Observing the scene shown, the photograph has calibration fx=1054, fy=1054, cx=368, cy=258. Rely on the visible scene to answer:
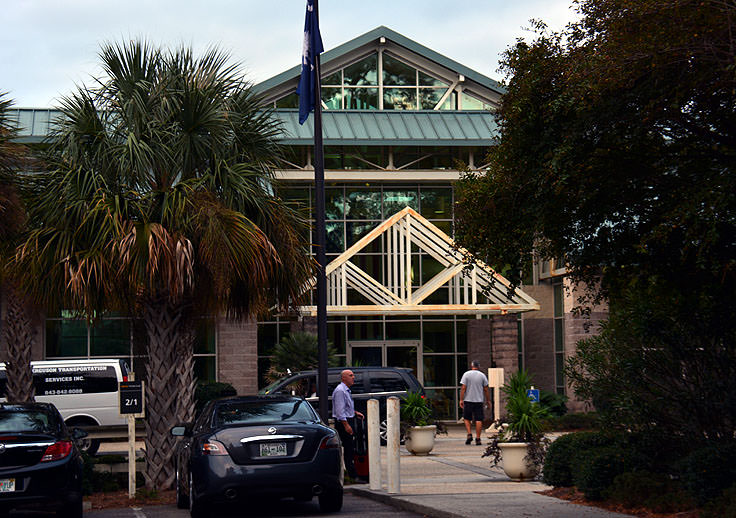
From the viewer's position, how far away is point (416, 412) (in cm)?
2170

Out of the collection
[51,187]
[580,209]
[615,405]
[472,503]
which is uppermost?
[51,187]

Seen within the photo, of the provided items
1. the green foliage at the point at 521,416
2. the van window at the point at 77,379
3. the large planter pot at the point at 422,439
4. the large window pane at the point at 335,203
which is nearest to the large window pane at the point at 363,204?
the large window pane at the point at 335,203

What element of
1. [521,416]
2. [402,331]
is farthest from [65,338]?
[521,416]

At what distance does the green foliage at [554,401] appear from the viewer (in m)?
31.3

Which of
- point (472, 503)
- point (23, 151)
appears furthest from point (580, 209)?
point (23, 151)

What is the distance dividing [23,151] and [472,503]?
29.5ft

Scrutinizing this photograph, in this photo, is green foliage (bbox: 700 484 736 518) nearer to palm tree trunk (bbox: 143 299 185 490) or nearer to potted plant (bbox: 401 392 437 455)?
palm tree trunk (bbox: 143 299 185 490)

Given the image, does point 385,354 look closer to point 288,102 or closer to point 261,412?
point 288,102

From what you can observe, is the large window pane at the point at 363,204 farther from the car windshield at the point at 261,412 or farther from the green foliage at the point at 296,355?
the car windshield at the point at 261,412

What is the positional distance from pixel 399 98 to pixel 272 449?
24723 mm

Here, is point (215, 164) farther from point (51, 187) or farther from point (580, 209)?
point (580, 209)

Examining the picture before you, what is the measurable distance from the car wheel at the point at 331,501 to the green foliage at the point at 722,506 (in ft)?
13.9

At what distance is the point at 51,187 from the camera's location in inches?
631

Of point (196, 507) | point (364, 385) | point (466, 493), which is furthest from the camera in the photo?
point (364, 385)
